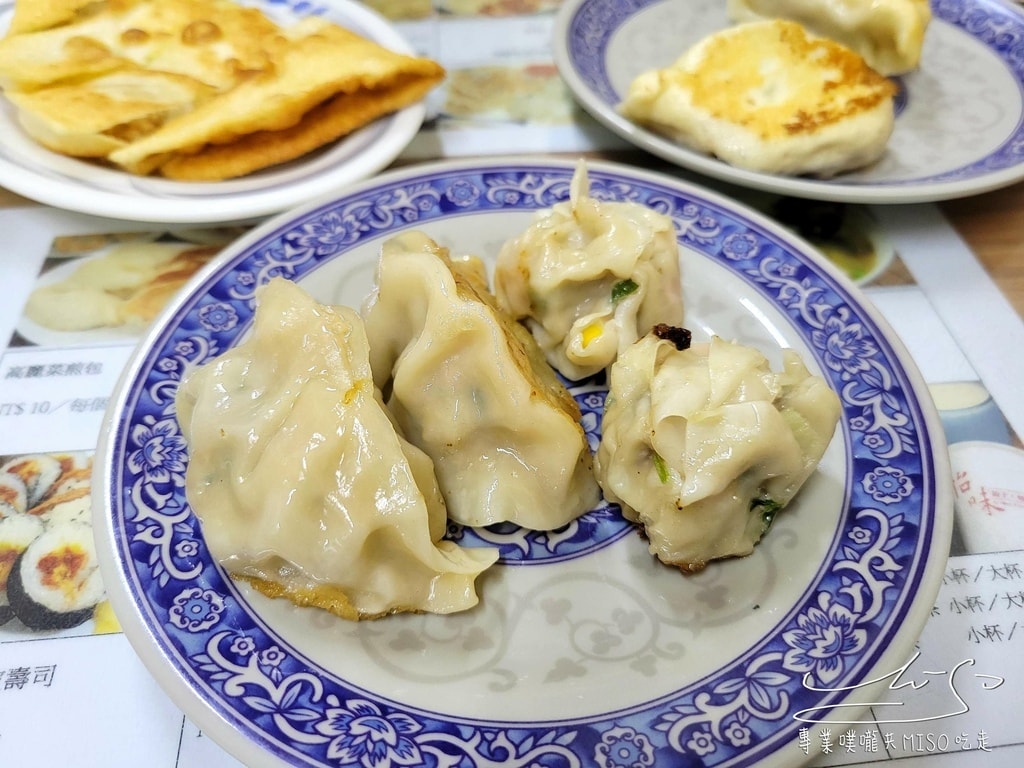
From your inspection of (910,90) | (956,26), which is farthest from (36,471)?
(956,26)

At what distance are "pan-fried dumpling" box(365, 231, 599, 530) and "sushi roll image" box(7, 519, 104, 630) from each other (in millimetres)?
607

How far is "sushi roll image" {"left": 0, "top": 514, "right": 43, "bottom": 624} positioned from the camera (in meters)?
1.33

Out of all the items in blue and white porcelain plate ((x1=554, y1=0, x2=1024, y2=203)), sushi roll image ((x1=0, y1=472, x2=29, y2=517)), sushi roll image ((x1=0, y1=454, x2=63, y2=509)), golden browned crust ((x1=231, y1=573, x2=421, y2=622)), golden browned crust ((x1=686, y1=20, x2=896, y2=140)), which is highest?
golden browned crust ((x1=686, y1=20, x2=896, y2=140))

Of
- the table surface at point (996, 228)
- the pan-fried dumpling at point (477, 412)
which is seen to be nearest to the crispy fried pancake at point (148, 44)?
the table surface at point (996, 228)

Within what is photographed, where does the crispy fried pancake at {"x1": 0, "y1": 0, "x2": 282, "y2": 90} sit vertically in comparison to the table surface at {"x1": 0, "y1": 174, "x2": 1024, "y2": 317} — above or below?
above

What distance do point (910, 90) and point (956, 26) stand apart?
0.52m

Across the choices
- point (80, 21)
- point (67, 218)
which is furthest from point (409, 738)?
point (80, 21)

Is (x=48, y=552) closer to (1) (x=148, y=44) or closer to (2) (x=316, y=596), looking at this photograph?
(2) (x=316, y=596)

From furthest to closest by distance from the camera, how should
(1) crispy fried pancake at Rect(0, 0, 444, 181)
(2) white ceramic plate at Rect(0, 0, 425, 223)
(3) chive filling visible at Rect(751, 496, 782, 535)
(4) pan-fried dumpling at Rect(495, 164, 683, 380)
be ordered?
(1) crispy fried pancake at Rect(0, 0, 444, 181) → (2) white ceramic plate at Rect(0, 0, 425, 223) → (4) pan-fried dumpling at Rect(495, 164, 683, 380) → (3) chive filling visible at Rect(751, 496, 782, 535)

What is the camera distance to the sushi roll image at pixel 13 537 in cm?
133

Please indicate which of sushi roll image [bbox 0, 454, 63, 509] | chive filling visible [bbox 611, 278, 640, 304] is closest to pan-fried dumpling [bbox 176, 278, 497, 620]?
sushi roll image [bbox 0, 454, 63, 509]

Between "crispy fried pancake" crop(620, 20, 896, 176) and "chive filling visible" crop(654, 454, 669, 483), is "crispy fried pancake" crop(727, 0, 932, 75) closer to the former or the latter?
"crispy fried pancake" crop(620, 20, 896, 176)

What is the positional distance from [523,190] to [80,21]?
1496mm

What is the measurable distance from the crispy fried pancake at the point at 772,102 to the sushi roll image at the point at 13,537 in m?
1.75
